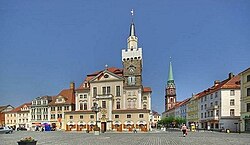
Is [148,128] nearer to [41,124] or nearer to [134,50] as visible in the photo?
[134,50]

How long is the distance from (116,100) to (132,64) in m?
10.0

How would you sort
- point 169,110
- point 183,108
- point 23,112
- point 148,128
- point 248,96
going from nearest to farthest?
point 248,96
point 148,128
point 23,112
point 183,108
point 169,110

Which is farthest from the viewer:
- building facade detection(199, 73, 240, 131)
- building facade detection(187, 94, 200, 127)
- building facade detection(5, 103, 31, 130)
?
building facade detection(5, 103, 31, 130)

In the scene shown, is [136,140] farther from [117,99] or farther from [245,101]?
[117,99]

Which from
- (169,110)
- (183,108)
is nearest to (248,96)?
(183,108)

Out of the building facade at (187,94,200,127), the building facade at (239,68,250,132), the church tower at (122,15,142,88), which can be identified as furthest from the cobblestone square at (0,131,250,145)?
the building facade at (187,94,200,127)

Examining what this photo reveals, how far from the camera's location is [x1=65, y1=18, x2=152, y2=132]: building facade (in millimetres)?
64625

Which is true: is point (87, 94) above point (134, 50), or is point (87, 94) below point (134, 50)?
below

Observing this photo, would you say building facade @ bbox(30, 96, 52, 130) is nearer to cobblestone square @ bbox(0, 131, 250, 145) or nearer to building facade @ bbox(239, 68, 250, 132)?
cobblestone square @ bbox(0, 131, 250, 145)

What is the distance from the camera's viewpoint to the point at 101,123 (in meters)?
66.1

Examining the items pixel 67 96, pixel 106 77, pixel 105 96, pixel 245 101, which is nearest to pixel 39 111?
pixel 67 96

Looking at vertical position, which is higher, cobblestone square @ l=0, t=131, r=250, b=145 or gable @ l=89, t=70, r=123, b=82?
gable @ l=89, t=70, r=123, b=82

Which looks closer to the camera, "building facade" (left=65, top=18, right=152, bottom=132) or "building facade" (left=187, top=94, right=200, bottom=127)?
"building facade" (left=65, top=18, right=152, bottom=132)

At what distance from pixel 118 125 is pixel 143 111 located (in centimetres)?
694
